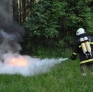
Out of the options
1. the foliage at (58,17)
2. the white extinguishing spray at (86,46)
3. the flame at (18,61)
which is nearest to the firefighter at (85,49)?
the white extinguishing spray at (86,46)

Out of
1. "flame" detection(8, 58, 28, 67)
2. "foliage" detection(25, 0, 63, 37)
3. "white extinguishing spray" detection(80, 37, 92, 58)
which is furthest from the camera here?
"foliage" detection(25, 0, 63, 37)

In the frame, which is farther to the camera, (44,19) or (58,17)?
(58,17)

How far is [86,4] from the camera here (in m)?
12.8

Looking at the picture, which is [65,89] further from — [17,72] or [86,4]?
[86,4]

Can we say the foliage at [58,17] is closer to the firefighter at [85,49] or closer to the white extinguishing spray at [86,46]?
the firefighter at [85,49]

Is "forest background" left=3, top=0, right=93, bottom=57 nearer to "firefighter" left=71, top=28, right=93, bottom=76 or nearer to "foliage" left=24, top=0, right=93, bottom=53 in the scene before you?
"foliage" left=24, top=0, right=93, bottom=53

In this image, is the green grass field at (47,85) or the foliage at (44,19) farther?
the foliage at (44,19)

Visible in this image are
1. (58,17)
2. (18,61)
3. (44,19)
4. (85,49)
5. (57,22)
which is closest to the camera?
(85,49)

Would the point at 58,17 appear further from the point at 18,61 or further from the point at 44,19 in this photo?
the point at 18,61

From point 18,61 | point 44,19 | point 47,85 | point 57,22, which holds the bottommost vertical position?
point 18,61

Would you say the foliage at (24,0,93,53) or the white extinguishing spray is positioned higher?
the foliage at (24,0,93,53)

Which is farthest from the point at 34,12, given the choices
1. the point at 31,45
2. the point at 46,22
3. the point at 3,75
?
the point at 3,75

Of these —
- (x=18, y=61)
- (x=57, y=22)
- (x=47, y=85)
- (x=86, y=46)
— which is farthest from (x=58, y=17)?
(x=47, y=85)

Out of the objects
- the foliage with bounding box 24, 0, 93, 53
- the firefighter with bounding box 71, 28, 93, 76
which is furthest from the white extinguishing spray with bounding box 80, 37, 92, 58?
the foliage with bounding box 24, 0, 93, 53
